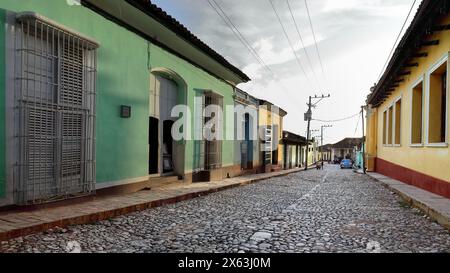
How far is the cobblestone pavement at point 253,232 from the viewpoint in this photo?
3.54 metres

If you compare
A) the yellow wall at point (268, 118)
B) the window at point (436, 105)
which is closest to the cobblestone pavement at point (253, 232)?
the window at point (436, 105)

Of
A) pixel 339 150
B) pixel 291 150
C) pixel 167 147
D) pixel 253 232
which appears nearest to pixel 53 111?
pixel 253 232

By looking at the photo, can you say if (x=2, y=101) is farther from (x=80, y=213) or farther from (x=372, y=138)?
(x=372, y=138)

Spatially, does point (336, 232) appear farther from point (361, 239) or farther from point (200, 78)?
point (200, 78)

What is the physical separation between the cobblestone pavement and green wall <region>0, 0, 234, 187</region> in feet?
5.09

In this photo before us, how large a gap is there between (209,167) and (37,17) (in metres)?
7.90

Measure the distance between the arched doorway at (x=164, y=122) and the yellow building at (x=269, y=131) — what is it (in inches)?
414

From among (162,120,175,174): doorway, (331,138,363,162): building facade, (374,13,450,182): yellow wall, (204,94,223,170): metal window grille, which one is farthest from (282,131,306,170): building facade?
(331,138,363,162): building facade

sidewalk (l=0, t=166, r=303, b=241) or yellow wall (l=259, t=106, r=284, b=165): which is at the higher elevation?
yellow wall (l=259, t=106, r=284, b=165)

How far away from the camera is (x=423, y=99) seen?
28.3 ft

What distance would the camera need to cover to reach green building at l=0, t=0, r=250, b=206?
461cm

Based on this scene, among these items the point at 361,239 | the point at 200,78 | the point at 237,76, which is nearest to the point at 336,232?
the point at 361,239

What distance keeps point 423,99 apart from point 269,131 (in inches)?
530
